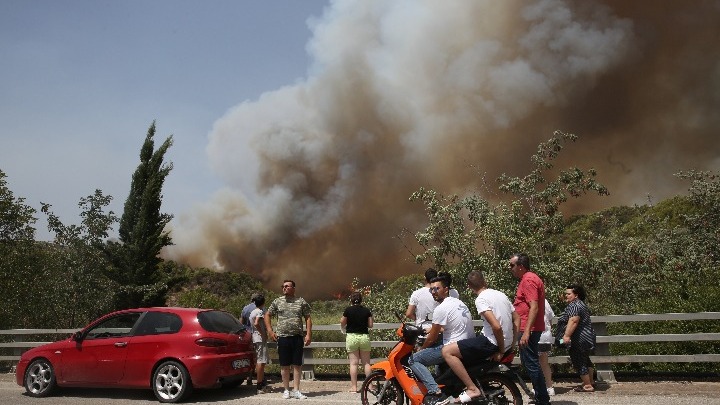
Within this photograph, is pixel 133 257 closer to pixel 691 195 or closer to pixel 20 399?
pixel 20 399

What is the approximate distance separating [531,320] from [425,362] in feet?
4.24

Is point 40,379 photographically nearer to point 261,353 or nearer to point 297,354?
point 261,353

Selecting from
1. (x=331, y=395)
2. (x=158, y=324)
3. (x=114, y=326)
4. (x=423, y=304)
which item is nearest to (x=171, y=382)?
(x=158, y=324)

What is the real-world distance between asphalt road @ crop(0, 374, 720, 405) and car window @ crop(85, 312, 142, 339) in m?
0.97

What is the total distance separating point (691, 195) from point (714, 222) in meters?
1.13

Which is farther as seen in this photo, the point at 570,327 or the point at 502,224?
the point at 502,224

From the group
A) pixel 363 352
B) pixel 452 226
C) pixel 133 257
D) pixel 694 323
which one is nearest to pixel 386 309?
pixel 452 226

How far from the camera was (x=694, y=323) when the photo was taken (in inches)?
393

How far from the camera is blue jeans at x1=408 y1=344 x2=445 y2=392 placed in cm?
618

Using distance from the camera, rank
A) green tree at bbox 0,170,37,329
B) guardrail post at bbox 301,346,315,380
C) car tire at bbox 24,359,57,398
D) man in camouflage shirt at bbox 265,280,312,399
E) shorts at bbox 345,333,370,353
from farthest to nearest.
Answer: green tree at bbox 0,170,37,329
guardrail post at bbox 301,346,315,380
car tire at bbox 24,359,57,398
shorts at bbox 345,333,370,353
man in camouflage shirt at bbox 265,280,312,399

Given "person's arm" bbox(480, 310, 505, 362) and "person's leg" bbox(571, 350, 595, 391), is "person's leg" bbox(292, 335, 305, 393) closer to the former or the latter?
"person's arm" bbox(480, 310, 505, 362)

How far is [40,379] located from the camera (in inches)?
362

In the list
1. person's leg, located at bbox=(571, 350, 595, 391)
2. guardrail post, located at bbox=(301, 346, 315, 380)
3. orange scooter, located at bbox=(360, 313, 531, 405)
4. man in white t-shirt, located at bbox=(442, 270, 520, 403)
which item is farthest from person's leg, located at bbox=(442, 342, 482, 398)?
guardrail post, located at bbox=(301, 346, 315, 380)

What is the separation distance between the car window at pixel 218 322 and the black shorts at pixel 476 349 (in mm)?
4176
